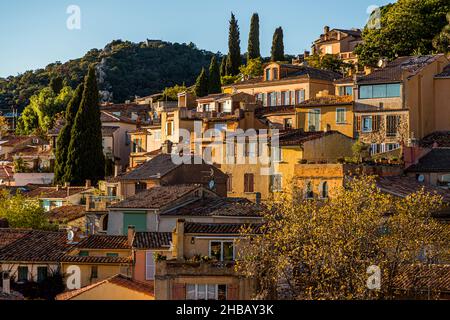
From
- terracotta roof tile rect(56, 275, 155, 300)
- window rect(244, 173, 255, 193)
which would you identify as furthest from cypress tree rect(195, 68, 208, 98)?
terracotta roof tile rect(56, 275, 155, 300)

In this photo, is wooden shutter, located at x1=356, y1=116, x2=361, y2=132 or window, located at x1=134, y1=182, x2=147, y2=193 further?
wooden shutter, located at x1=356, y1=116, x2=361, y2=132

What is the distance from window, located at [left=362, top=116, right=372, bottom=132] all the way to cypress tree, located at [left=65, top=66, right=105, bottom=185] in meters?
19.8

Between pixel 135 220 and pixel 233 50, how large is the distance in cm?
5788

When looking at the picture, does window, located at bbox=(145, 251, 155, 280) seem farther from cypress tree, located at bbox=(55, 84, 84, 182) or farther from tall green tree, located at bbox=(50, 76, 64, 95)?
tall green tree, located at bbox=(50, 76, 64, 95)

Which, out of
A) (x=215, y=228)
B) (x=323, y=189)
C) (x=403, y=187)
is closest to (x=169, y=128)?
(x=323, y=189)

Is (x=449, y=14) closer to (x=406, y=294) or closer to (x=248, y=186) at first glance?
(x=248, y=186)

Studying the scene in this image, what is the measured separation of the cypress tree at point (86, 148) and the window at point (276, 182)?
20.5 metres

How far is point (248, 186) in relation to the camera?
54.3 metres

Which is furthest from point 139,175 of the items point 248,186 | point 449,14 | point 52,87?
point 52,87

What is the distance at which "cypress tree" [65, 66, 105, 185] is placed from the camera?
231 feet

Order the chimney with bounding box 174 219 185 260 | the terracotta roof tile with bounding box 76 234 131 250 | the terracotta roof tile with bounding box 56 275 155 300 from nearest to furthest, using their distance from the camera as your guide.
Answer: the chimney with bounding box 174 219 185 260, the terracotta roof tile with bounding box 56 275 155 300, the terracotta roof tile with bounding box 76 234 131 250

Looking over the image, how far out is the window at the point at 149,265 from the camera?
39.5m

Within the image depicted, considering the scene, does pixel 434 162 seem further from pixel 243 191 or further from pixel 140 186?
pixel 140 186

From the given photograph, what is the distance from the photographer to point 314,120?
2431 inches
